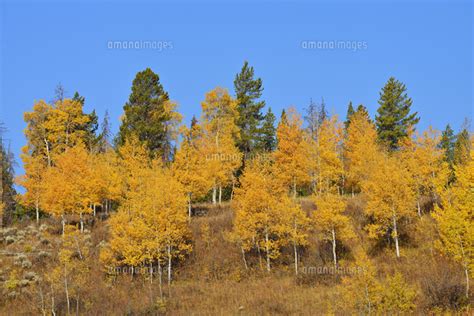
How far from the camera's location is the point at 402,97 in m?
60.3

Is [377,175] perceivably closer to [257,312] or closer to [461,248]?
[461,248]

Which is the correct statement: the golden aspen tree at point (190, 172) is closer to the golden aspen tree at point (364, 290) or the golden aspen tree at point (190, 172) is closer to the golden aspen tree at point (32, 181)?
the golden aspen tree at point (32, 181)

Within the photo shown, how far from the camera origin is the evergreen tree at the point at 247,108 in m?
60.5

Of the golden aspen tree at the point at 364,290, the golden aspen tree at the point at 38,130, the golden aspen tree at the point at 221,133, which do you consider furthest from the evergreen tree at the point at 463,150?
the golden aspen tree at the point at 38,130

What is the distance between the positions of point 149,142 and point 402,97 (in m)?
32.6

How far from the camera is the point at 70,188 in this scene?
4388 centimetres

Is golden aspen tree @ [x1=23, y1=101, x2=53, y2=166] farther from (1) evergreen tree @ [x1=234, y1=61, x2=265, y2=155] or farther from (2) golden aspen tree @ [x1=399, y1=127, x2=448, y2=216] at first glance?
(2) golden aspen tree @ [x1=399, y1=127, x2=448, y2=216]

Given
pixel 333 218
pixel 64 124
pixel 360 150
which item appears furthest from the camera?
pixel 64 124

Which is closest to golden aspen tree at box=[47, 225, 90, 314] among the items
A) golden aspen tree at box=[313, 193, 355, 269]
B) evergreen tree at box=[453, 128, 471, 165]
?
golden aspen tree at box=[313, 193, 355, 269]

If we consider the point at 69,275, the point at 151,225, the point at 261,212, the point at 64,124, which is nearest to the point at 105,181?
the point at 64,124

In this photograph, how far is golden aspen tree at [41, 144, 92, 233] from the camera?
43938 mm

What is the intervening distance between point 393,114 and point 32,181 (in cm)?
4452

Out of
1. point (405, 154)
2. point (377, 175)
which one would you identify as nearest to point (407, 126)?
point (405, 154)

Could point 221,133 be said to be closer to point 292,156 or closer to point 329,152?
point 292,156
